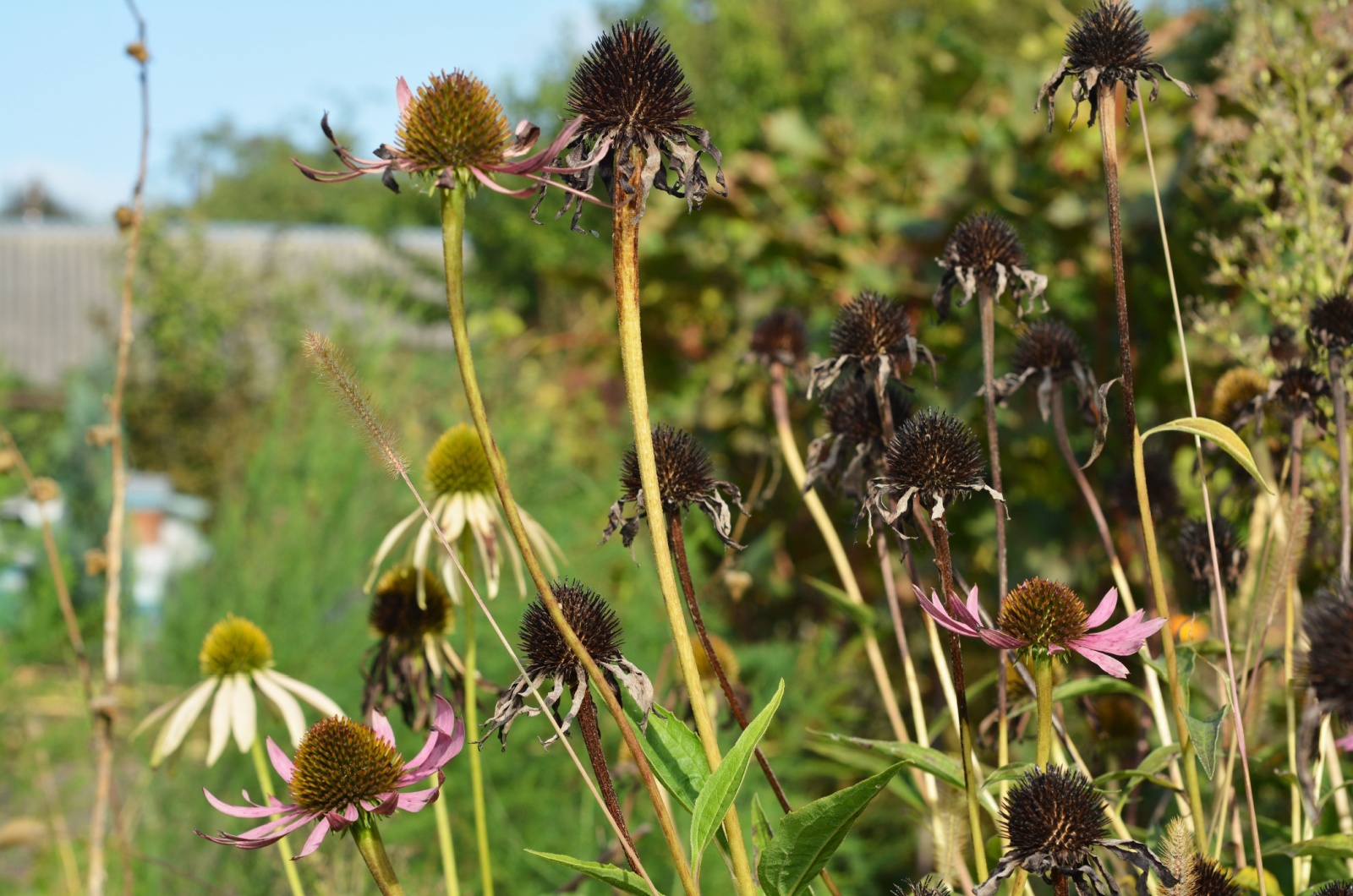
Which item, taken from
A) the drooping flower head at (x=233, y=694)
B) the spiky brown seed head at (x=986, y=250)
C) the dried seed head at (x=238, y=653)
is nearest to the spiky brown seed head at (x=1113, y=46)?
the spiky brown seed head at (x=986, y=250)

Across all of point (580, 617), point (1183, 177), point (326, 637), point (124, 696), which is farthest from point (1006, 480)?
point (124, 696)

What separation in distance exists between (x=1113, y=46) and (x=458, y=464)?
68cm

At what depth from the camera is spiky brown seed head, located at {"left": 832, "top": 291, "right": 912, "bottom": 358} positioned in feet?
2.67

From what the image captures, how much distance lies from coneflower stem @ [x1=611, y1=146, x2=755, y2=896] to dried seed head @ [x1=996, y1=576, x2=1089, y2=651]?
0.19m

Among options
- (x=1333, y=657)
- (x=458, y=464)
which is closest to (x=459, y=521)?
(x=458, y=464)

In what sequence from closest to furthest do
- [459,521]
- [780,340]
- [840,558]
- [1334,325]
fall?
[1334,325] < [840,558] < [459,521] < [780,340]

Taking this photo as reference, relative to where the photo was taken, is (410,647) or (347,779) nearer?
(347,779)

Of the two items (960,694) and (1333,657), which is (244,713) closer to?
(960,694)

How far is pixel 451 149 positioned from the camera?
56 centimetres

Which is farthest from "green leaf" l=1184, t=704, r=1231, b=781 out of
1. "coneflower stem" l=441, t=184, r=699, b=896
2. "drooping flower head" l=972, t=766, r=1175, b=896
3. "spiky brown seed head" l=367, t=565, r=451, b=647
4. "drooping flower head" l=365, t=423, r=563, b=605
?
"spiky brown seed head" l=367, t=565, r=451, b=647

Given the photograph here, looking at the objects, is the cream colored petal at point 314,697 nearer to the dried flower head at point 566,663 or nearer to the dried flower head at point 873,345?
the dried flower head at point 566,663

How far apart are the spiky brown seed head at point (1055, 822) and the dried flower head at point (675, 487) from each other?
0.75ft

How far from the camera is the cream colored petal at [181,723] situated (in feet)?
3.13

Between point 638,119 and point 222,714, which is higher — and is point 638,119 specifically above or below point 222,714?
above
